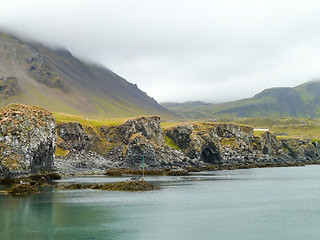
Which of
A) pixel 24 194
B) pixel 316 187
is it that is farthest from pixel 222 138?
pixel 24 194

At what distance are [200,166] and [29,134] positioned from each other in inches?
3718

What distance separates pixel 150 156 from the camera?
152875 mm

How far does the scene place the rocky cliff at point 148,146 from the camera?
150 meters

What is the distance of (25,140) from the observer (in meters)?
94.2

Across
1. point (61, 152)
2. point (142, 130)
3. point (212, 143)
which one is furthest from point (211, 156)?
point (61, 152)

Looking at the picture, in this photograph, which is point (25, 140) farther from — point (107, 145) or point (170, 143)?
point (170, 143)

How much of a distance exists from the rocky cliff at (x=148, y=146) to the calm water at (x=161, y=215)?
245 feet

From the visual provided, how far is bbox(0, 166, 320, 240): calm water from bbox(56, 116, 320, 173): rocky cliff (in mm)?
74536

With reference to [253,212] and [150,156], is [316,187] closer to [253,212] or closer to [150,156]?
[253,212]

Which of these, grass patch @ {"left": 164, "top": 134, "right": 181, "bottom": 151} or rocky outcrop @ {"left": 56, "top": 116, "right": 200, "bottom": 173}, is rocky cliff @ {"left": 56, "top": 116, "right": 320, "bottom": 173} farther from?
grass patch @ {"left": 164, "top": 134, "right": 181, "bottom": 151}

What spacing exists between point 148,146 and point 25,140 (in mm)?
67328

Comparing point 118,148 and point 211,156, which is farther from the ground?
point 118,148

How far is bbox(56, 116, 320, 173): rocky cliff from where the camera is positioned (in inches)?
5886

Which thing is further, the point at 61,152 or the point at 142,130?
the point at 142,130
